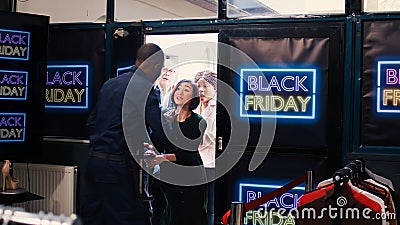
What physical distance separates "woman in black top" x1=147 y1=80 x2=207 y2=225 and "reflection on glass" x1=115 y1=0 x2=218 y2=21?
88cm

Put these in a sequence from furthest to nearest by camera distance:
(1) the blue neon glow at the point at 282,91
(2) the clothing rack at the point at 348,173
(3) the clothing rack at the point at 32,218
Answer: (1) the blue neon glow at the point at 282,91, (2) the clothing rack at the point at 348,173, (3) the clothing rack at the point at 32,218

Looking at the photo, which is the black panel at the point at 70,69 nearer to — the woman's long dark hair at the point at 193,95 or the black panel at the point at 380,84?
the woman's long dark hair at the point at 193,95

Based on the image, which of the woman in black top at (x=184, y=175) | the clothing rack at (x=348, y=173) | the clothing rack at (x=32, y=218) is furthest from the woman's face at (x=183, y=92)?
the clothing rack at (x=32, y=218)

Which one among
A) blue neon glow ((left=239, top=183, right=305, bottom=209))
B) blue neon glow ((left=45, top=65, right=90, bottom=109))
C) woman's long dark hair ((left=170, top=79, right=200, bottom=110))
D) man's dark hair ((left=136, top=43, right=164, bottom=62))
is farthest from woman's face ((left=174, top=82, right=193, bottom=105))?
blue neon glow ((left=239, top=183, right=305, bottom=209))

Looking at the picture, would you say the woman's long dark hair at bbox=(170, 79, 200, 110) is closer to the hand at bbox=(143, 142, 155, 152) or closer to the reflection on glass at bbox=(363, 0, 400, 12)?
the hand at bbox=(143, 142, 155, 152)

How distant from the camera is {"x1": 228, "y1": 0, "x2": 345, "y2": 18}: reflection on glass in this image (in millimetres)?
4375

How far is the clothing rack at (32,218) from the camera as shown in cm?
126

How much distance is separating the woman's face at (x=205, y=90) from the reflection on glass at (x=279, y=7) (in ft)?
2.17

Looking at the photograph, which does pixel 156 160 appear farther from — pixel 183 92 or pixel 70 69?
pixel 70 69

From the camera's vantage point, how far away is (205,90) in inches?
198

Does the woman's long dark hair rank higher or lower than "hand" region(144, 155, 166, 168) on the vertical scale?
higher

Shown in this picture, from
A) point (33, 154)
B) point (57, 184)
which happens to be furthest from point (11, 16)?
point (57, 184)

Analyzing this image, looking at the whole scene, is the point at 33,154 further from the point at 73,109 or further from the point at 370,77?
the point at 370,77

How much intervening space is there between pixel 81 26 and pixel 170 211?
5.86 feet
